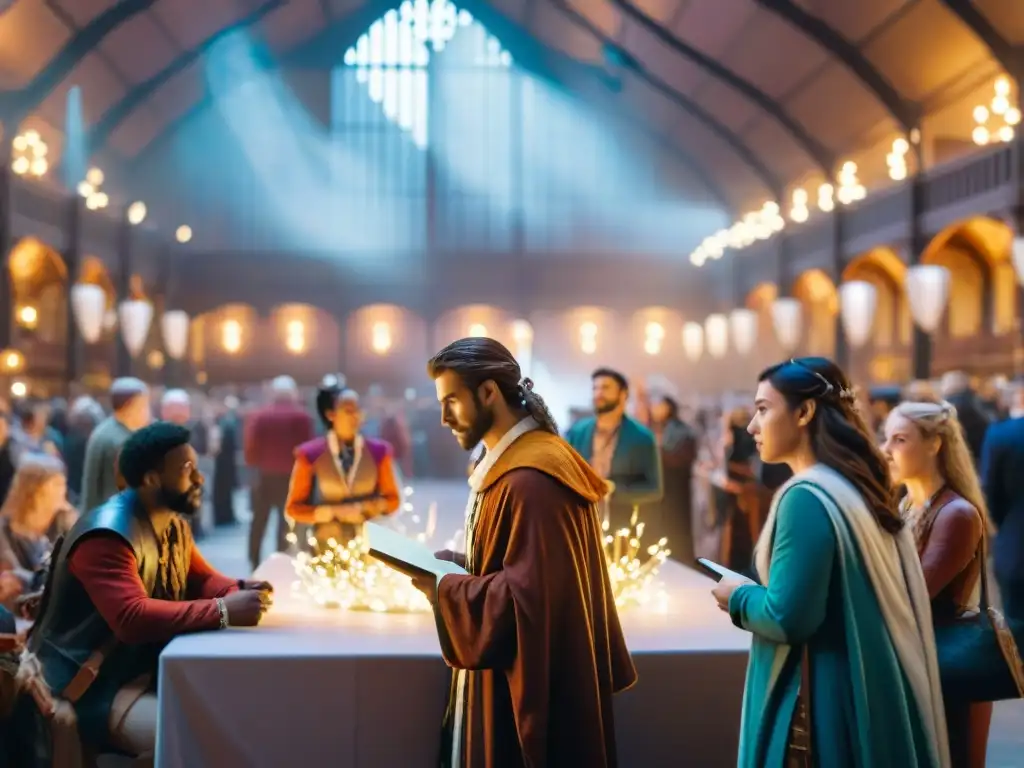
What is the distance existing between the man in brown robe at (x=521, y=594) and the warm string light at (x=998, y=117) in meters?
11.0

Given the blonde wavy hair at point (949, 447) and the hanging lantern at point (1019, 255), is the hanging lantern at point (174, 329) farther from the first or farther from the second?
the blonde wavy hair at point (949, 447)

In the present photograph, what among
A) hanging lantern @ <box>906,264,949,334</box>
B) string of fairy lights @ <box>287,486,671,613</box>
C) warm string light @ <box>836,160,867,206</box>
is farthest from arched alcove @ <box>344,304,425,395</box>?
string of fairy lights @ <box>287,486,671,613</box>

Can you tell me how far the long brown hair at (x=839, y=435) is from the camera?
2.33 m

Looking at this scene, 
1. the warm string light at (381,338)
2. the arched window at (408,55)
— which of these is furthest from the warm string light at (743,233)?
the warm string light at (381,338)

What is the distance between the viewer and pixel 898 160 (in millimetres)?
15648

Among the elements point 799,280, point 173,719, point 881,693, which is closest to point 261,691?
point 173,719

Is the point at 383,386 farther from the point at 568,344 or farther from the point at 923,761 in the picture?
the point at 923,761

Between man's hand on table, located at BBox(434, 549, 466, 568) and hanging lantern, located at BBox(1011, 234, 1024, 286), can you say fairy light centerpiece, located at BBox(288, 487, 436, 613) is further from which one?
hanging lantern, located at BBox(1011, 234, 1024, 286)

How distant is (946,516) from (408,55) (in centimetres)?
2008

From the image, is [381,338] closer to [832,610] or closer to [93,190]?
[93,190]

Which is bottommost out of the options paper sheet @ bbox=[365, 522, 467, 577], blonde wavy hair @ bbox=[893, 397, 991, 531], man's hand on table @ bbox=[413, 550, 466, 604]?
man's hand on table @ bbox=[413, 550, 466, 604]

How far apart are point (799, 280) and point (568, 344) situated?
4.67m

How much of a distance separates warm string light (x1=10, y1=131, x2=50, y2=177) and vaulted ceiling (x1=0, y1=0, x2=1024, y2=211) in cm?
25

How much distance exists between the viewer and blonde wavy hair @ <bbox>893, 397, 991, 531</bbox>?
10.3 feet
